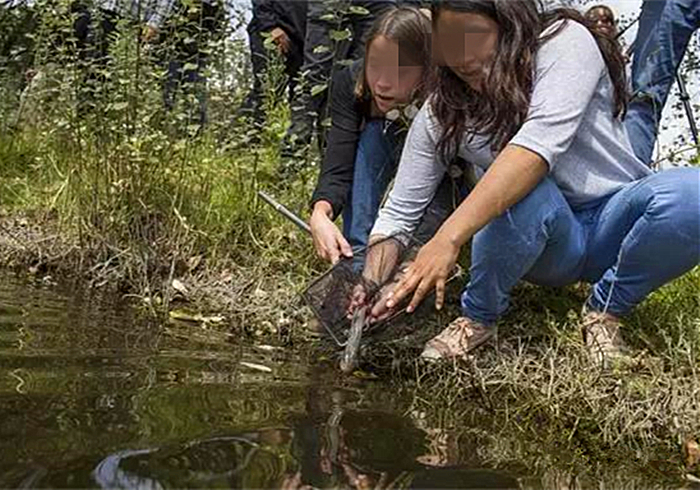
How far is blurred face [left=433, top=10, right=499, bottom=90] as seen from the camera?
6.41 feet

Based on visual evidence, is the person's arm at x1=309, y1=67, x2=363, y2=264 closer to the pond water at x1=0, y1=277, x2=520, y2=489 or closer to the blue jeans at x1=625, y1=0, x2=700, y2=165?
the pond water at x1=0, y1=277, x2=520, y2=489

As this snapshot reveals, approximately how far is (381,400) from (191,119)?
5.40ft

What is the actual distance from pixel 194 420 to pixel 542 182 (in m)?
0.92

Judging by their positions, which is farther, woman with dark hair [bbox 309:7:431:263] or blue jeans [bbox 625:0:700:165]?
blue jeans [bbox 625:0:700:165]

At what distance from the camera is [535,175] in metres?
1.87

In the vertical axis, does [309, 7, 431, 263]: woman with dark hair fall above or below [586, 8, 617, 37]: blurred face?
below

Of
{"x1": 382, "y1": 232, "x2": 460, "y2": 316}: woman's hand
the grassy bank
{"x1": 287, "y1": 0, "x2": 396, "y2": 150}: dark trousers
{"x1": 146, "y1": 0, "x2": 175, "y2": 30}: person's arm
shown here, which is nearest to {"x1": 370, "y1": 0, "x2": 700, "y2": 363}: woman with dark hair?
{"x1": 382, "y1": 232, "x2": 460, "y2": 316}: woman's hand

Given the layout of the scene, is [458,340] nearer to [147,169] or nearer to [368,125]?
[368,125]

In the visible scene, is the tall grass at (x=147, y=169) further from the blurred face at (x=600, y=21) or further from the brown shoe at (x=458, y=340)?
the blurred face at (x=600, y=21)

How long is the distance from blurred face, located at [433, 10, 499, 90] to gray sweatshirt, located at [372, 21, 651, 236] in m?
0.12

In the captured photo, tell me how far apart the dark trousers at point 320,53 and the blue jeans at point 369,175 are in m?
0.46

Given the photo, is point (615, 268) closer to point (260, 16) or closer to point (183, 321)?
point (183, 321)

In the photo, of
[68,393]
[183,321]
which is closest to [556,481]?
[68,393]

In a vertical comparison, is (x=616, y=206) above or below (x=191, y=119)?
above
